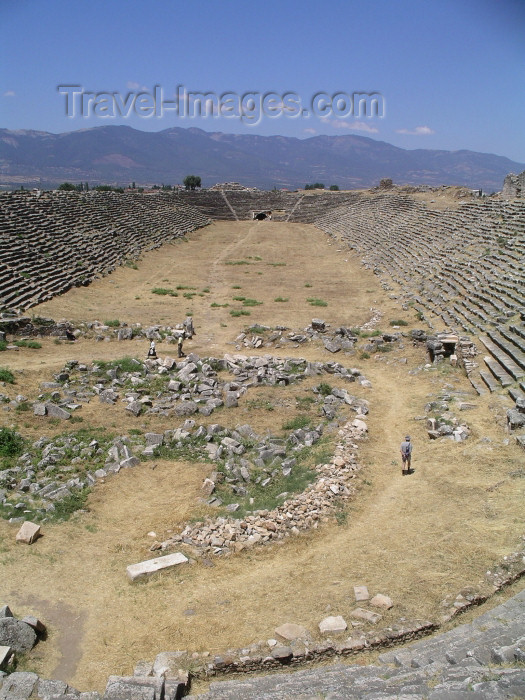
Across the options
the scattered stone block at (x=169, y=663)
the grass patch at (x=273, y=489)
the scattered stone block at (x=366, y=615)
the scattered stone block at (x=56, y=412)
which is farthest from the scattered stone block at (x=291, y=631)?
the scattered stone block at (x=56, y=412)

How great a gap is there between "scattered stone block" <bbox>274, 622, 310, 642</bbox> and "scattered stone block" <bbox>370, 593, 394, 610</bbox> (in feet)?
3.50

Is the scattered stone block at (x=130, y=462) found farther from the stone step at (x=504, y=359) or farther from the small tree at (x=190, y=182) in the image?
the small tree at (x=190, y=182)

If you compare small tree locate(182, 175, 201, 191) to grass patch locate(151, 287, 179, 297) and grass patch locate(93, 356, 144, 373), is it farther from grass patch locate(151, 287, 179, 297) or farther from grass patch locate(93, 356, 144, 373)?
grass patch locate(93, 356, 144, 373)

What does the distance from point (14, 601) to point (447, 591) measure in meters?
6.07

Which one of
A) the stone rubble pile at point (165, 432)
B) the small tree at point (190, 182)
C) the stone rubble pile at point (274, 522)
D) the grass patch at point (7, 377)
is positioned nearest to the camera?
the stone rubble pile at point (274, 522)

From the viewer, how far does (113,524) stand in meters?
9.87

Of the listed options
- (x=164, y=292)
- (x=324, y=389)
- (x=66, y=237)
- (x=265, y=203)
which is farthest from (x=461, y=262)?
(x=265, y=203)

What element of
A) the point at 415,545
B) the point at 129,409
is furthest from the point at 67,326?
the point at 415,545

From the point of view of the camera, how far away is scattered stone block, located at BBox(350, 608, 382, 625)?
715 centimetres

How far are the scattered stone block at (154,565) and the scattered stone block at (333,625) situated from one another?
2.54 m

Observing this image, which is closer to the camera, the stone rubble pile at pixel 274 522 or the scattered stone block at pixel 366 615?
the scattered stone block at pixel 366 615

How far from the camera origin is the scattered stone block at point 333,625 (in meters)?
7.02

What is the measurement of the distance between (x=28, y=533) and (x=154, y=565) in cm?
225

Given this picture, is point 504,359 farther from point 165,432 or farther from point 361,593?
point 361,593
